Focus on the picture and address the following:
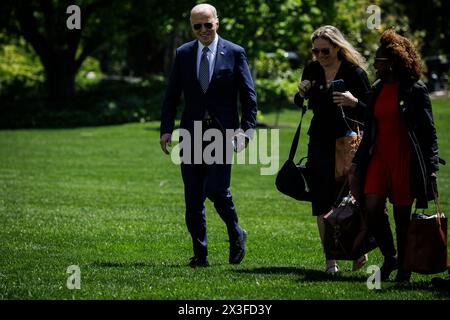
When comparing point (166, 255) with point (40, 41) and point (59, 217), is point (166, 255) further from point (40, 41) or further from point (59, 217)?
point (40, 41)

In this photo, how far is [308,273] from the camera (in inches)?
330

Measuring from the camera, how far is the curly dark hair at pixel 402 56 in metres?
7.64

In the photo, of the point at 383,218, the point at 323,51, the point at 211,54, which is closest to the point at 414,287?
the point at 383,218

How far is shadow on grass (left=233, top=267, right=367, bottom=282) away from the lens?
26.4 ft

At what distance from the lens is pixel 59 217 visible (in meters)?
12.9

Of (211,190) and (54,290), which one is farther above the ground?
(211,190)

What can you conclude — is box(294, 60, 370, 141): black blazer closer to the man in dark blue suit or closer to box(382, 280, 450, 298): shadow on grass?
the man in dark blue suit

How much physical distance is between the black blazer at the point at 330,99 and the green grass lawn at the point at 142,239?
123 centimetres

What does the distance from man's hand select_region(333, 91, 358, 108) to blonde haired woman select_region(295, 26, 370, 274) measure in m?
0.06

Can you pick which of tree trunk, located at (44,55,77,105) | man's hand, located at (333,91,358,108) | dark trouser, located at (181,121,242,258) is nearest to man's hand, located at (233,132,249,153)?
dark trouser, located at (181,121,242,258)

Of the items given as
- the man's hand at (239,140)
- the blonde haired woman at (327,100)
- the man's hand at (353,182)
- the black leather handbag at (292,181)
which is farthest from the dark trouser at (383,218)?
the man's hand at (239,140)

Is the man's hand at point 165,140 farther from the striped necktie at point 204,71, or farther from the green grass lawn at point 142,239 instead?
the green grass lawn at point 142,239

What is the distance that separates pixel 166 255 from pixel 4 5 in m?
27.9
